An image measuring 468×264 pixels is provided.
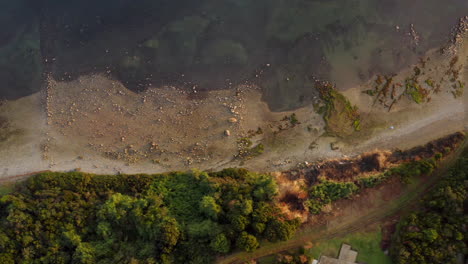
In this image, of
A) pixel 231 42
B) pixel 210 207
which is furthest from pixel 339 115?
pixel 210 207

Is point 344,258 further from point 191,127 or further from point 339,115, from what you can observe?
point 191,127

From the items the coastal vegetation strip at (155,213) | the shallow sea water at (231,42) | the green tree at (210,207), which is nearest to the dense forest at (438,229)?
Answer: the coastal vegetation strip at (155,213)

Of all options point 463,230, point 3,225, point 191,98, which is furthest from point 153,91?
point 463,230

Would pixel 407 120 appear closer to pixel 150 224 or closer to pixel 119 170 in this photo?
pixel 150 224

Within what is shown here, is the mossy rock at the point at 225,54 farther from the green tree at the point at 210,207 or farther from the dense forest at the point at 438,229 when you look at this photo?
the dense forest at the point at 438,229

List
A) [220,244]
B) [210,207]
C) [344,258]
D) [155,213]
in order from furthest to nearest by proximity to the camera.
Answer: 1. [155,213]
2. [210,207]
3. [344,258]
4. [220,244]

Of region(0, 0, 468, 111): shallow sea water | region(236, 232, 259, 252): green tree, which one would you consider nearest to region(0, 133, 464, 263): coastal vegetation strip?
region(236, 232, 259, 252): green tree
